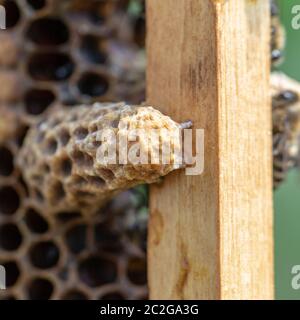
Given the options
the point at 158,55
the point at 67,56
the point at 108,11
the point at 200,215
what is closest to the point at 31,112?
the point at 67,56

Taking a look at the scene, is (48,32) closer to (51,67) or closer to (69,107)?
(51,67)

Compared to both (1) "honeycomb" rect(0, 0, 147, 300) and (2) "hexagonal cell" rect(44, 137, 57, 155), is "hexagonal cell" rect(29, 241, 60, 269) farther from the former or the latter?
(2) "hexagonal cell" rect(44, 137, 57, 155)

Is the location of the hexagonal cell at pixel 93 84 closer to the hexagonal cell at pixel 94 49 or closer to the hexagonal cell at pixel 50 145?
the hexagonal cell at pixel 94 49

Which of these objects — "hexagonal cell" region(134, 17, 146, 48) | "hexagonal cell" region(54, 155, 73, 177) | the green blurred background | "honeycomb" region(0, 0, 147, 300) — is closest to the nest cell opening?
"honeycomb" region(0, 0, 147, 300)

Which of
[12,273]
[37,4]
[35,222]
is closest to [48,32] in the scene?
[37,4]

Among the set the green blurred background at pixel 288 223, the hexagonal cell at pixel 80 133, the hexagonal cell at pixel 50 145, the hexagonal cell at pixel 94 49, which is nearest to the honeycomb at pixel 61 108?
the hexagonal cell at pixel 94 49

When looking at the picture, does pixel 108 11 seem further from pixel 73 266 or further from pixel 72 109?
pixel 73 266
